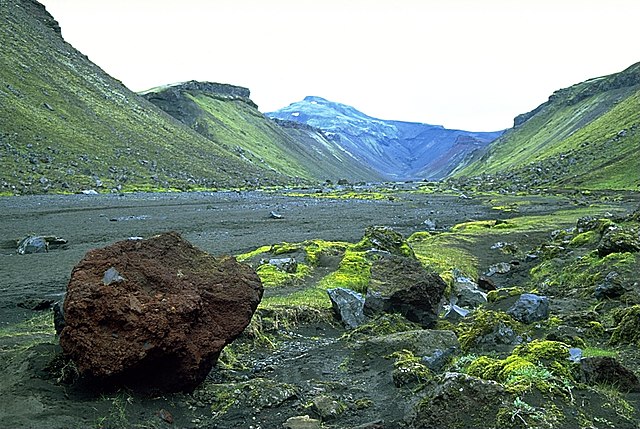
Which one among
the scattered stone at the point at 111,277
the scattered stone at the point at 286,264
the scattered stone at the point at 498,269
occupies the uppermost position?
the scattered stone at the point at 111,277

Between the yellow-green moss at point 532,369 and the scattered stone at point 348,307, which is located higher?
the yellow-green moss at point 532,369

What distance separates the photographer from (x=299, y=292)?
804 inches

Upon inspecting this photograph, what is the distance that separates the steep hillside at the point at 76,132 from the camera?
3278 inches

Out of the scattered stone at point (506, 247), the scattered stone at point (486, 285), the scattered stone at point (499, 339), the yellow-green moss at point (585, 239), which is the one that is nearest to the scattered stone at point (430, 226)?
the scattered stone at point (506, 247)

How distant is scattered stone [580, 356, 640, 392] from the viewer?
1029cm

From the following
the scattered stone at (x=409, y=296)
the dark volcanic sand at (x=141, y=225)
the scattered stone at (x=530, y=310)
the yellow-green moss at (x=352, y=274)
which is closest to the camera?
the scattered stone at (x=530, y=310)

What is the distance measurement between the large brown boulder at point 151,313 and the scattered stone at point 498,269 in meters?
17.7

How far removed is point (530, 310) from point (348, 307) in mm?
5588

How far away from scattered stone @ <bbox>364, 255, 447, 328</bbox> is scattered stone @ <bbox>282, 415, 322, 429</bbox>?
24.0 feet

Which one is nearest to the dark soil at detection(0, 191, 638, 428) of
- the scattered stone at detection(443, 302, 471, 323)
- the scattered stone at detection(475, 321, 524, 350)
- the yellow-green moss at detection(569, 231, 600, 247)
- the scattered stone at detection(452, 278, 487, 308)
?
the scattered stone at detection(475, 321, 524, 350)

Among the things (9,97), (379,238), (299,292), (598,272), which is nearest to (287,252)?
(379,238)

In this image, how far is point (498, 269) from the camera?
27656mm

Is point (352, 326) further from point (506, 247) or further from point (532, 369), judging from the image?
point (506, 247)

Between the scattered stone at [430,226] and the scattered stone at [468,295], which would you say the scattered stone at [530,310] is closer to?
the scattered stone at [468,295]
